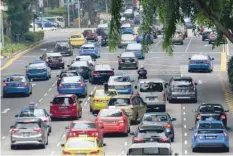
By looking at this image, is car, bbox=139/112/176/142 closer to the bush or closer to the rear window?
the rear window

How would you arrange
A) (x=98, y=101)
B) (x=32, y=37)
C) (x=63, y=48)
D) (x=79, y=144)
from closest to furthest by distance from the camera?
(x=79, y=144), (x=98, y=101), (x=63, y=48), (x=32, y=37)

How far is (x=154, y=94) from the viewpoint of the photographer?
4834cm

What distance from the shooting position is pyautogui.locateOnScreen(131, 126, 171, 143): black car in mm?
31163

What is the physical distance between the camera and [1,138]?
39312mm

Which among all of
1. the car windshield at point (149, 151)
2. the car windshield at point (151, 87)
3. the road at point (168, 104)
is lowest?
the road at point (168, 104)

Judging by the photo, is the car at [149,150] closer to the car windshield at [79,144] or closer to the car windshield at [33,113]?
the car windshield at [79,144]

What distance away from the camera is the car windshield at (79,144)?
28.9 meters

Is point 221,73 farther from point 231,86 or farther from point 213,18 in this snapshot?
point 213,18

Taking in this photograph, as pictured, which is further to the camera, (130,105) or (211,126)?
(130,105)

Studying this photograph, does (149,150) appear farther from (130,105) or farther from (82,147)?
(130,105)

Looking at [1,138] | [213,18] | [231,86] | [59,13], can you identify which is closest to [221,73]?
[231,86]

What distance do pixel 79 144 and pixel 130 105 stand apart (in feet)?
48.7

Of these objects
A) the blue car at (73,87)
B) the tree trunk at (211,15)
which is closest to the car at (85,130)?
the blue car at (73,87)

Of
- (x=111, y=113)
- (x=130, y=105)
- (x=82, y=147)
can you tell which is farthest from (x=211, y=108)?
(x=82, y=147)
